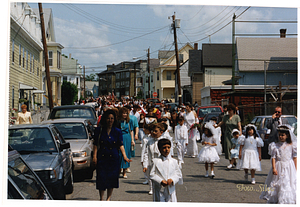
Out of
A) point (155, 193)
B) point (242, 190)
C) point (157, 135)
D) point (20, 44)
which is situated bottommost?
point (242, 190)

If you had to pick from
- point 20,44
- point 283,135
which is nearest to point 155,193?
point 283,135

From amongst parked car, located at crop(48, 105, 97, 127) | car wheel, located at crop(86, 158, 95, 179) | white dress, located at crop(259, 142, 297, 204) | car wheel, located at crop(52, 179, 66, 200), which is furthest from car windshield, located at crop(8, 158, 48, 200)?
parked car, located at crop(48, 105, 97, 127)

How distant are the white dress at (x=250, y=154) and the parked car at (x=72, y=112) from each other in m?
6.87

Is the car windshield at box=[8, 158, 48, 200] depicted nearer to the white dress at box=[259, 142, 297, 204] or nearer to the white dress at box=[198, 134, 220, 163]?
the white dress at box=[259, 142, 297, 204]

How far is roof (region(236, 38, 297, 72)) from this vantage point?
34.7 m

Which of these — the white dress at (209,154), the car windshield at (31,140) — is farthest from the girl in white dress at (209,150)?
the car windshield at (31,140)

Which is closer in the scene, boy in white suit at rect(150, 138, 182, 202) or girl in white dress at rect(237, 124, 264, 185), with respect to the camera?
boy in white suit at rect(150, 138, 182, 202)

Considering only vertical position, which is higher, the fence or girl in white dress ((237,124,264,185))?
the fence

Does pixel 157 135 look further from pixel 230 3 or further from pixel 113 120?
pixel 230 3

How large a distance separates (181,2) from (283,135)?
10.4 ft

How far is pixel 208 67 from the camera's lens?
43312 mm

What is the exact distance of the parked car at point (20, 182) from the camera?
3.69 metres

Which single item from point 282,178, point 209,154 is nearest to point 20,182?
point 282,178

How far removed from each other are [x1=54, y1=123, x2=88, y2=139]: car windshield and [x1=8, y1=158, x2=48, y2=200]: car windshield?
6.16 m
